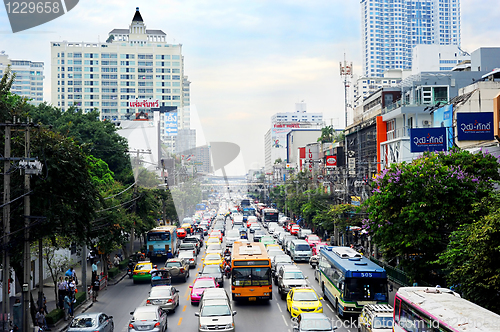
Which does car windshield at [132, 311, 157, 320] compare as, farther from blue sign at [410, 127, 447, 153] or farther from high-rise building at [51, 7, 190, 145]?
high-rise building at [51, 7, 190, 145]

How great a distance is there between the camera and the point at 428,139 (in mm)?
34656

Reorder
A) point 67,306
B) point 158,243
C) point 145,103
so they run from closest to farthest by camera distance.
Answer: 1. point 67,306
2. point 158,243
3. point 145,103

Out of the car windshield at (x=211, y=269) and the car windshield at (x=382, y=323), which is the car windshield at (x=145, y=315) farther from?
the car windshield at (x=211, y=269)

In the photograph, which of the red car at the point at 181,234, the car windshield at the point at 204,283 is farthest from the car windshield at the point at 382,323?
the red car at the point at 181,234

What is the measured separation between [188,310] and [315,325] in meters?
9.22

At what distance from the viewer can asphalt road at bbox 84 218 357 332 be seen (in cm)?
2070

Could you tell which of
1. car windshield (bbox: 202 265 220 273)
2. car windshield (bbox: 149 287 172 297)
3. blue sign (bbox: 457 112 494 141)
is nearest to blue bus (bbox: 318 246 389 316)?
car windshield (bbox: 149 287 172 297)

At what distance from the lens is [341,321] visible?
21.6 metres

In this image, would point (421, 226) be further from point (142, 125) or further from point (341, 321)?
point (142, 125)

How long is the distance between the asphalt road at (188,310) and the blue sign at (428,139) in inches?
483

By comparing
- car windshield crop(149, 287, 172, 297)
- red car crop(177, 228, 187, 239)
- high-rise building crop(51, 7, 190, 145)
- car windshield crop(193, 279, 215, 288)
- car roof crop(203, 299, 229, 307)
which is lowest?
red car crop(177, 228, 187, 239)

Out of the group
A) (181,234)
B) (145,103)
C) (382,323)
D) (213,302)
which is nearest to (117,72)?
(145,103)

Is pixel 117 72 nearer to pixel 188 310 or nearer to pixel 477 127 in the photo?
pixel 477 127

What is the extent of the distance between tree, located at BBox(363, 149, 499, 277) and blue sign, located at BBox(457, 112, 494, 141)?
5.95 meters
